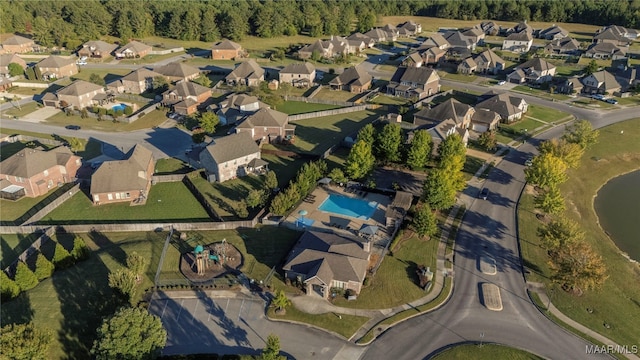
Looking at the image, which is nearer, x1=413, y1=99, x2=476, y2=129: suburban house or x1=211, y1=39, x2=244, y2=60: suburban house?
x1=413, y1=99, x2=476, y2=129: suburban house

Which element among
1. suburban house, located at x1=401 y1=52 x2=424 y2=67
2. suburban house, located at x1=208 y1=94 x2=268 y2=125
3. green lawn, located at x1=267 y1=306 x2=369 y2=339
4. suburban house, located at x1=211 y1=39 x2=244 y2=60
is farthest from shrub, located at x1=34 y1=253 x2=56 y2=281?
suburban house, located at x1=211 y1=39 x2=244 y2=60


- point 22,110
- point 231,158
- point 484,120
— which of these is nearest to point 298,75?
point 484,120

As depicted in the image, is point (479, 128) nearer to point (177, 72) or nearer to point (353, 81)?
point (353, 81)

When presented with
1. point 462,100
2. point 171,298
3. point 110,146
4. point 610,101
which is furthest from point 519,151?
point 110,146

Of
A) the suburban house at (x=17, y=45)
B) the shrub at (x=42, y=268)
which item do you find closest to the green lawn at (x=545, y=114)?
the shrub at (x=42, y=268)

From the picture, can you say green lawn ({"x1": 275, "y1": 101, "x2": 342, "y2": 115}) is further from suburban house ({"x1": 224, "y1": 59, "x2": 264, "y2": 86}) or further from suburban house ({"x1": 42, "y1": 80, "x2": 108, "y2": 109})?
suburban house ({"x1": 42, "y1": 80, "x2": 108, "y2": 109})

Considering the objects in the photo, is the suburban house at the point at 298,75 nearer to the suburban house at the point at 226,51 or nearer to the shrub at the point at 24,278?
the suburban house at the point at 226,51
